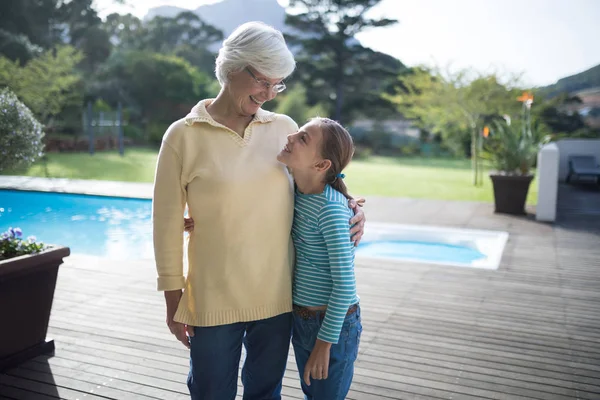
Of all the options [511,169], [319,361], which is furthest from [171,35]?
[319,361]

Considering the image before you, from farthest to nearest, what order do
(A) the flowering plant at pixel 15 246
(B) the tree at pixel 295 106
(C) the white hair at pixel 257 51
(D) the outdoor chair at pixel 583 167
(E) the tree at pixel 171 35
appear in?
1. (E) the tree at pixel 171 35
2. (B) the tree at pixel 295 106
3. (D) the outdoor chair at pixel 583 167
4. (A) the flowering plant at pixel 15 246
5. (C) the white hair at pixel 257 51

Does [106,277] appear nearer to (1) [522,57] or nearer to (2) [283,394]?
(2) [283,394]

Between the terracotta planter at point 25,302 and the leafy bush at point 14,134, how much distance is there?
105 centimetres

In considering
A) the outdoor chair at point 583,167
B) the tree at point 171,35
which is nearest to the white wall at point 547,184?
the outdoor chair at point 583,167

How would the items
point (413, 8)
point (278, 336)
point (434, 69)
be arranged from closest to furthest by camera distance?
point (278, 336), point (434, 69), point (413, 8)

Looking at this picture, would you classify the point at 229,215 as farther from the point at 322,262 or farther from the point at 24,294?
the point at 24,294

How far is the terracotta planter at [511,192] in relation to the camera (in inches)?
285

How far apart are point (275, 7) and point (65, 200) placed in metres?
31.5

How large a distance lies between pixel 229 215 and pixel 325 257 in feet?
0.84

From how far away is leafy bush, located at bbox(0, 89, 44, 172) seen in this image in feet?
10.4

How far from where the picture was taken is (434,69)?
1477cm

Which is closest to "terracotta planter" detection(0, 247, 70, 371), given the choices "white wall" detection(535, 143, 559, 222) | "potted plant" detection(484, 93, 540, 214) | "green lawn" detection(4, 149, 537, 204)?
"white wall" detection(535, 143, 559, 222)

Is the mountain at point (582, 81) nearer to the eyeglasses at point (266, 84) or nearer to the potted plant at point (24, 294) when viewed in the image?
the potted plant at point (24, 294)

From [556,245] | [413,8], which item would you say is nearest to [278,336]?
[556,245]
